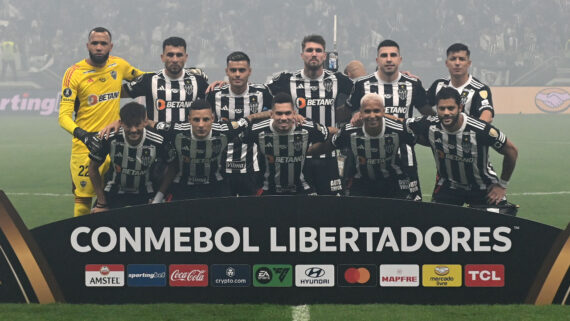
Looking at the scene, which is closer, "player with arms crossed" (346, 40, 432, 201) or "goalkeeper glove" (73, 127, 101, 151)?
"goalkeeper glove" (73, 127, 101, 151)

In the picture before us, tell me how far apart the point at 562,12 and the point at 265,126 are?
39550 millimetres

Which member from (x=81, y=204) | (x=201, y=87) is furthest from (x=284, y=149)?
(x=81, y=204)

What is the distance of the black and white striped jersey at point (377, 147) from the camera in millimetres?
6055

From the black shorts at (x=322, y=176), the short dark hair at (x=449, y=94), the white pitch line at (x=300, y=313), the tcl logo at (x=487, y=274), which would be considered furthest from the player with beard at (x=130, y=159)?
the tcl logo at (x=487, y=274)

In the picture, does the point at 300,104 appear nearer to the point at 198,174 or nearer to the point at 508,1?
the point at 198,174

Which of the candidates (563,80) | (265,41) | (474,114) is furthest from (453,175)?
(265,41)

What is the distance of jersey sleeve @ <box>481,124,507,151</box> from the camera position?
5855mm

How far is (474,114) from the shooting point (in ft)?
22.0

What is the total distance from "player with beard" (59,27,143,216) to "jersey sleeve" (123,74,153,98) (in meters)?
0.09

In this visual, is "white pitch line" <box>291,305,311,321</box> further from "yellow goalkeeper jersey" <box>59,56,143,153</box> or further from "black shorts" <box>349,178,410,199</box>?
"yellow goalkeeper jersey" <box>59,56,143,153</box>

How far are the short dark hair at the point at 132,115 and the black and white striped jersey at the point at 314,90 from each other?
4.88 ft

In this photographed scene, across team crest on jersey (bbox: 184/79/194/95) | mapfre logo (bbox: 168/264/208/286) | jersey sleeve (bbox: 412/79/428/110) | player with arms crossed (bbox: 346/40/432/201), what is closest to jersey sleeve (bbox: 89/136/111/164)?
team crest on jersey (bbox: 184/79/194/95)

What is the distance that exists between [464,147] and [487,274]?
1.48 metres

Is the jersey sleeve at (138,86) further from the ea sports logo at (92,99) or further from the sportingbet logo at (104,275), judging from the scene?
the sportingbet logo at (104,275)
